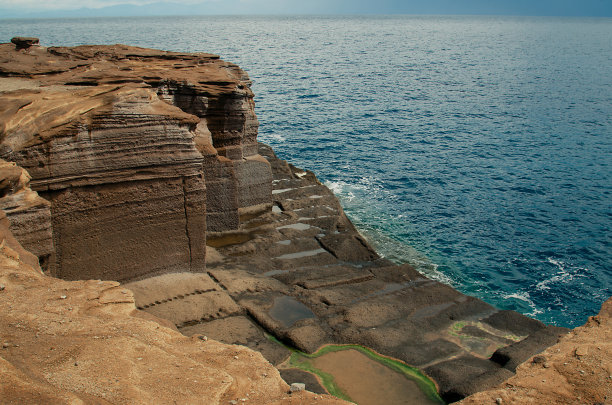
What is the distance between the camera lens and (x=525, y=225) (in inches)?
850

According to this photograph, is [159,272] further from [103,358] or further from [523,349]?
[523,349]

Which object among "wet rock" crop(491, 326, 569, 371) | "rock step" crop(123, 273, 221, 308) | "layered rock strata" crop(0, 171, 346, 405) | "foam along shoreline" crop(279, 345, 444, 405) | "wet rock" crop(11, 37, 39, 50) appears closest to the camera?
"layered rock strata" crop(0, 171, 346, 405)

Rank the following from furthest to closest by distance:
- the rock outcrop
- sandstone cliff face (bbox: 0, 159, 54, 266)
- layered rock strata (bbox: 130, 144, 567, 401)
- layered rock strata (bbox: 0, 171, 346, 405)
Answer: layered rock strata (bbox: 130, 144, 567, 401) < sandstone cliff face (bbox: 0, 159, 54, 266) < the rock outcrop < layered rock strata (bbox: 0, 171, 346, 405)

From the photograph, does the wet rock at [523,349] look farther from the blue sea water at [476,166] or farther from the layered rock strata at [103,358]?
the layered rock strata at [103,358]

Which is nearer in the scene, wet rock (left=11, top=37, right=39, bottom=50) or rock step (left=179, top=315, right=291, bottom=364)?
rock step (left=179, top=315, right=291, bottom=364)

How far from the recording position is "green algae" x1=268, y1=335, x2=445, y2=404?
30.7 feet

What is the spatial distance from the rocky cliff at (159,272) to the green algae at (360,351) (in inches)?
6.1

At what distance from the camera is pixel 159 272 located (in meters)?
12.0

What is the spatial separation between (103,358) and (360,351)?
19.5 ft

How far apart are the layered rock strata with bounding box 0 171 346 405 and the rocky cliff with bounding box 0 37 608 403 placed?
0.03 meters

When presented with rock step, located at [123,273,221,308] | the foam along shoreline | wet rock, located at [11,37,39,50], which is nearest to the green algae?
A: the foam along shoreline

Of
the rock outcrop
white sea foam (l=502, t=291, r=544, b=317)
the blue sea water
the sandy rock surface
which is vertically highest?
the sandy rock surface

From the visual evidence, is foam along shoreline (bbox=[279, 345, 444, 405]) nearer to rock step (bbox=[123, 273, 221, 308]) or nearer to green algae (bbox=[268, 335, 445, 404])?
green algae (bbox=[268, 335, 445, 404])

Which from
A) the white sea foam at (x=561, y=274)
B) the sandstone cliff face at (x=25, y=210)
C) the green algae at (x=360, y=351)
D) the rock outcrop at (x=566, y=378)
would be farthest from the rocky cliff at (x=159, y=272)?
the white sea foam at (x=561, y=274)
